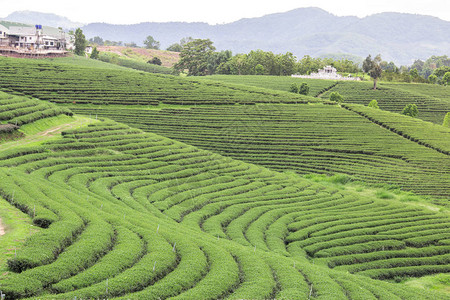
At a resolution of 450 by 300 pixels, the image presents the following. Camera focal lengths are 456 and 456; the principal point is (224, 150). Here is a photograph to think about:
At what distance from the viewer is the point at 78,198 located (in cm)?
2727

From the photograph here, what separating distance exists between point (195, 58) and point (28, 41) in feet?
176

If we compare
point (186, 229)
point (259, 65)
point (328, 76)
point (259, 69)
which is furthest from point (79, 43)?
point (186, 229)

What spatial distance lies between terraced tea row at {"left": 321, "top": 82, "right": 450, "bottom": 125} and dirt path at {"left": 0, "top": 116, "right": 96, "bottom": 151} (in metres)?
66.9

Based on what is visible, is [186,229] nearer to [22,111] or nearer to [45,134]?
[45,134]

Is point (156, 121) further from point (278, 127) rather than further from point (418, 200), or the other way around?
point (418, 200)

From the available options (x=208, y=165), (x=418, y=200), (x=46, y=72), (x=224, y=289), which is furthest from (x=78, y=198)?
(x=46, y=72)

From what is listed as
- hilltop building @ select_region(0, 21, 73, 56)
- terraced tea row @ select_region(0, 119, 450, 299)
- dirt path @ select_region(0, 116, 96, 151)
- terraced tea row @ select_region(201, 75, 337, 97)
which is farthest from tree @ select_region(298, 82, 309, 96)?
hilltop building @ select_region(0, 21, 73, 56)

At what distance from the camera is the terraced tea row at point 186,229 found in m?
17.6

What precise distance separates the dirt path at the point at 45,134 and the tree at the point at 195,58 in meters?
99.2

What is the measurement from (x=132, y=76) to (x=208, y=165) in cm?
5245

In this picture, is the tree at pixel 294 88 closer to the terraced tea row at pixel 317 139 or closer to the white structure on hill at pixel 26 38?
the terraced tea row at pixel 317 139

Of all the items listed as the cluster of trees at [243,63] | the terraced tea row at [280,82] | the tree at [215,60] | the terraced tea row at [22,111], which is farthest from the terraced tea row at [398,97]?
the terraced tea row at [22,111]

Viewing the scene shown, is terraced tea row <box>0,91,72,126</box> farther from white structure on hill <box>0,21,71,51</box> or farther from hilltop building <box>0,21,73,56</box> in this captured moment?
white structure on hill <box>0,21,71,51</box>

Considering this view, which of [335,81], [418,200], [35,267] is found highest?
[335,81]
